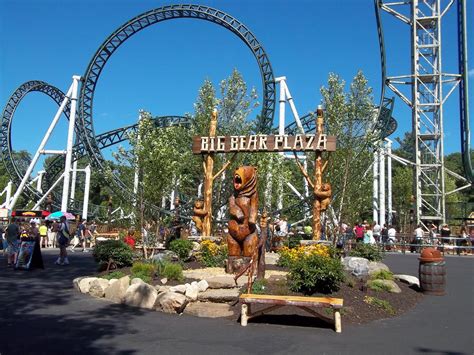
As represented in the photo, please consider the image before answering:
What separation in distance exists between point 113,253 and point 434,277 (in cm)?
769

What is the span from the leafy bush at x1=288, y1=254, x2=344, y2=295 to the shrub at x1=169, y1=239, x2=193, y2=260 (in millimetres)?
5379

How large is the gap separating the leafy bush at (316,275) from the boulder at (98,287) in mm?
3688

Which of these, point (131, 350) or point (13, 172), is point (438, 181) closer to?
→ point (131, 350)

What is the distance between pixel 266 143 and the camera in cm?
1477

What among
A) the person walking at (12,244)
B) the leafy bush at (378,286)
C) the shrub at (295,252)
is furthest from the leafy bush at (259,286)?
the person walking at (12,244)

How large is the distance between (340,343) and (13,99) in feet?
117

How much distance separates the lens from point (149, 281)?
963cm

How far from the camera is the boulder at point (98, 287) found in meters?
8.95

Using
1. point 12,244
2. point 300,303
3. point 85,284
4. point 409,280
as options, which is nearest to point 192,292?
point 300,303

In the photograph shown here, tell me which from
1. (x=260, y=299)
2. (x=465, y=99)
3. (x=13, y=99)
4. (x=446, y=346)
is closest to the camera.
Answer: (x=446, y=346)

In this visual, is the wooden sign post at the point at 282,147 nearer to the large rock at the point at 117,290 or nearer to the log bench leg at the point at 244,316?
the large rock at the point at 117,290

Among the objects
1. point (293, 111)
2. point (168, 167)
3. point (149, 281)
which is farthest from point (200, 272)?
point (293, 111)

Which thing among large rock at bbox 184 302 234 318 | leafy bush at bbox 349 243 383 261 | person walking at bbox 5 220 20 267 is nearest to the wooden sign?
leafy bush at bbox 349 243 383 261

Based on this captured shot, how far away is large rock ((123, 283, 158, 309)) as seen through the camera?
799 cm
